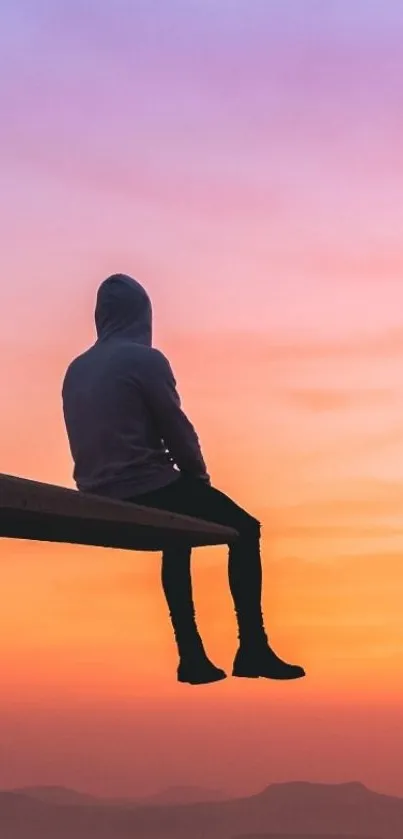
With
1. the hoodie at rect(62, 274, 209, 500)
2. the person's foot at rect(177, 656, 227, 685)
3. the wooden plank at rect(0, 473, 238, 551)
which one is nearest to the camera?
the wooden plank at rect(0, 473, 238, 551)

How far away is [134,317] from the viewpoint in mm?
7371

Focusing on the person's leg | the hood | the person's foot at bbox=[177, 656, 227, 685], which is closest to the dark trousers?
the person's leg

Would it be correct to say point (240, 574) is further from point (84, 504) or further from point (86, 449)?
point (84, 504)

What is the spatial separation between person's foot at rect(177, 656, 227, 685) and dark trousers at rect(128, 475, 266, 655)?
0.35 ft

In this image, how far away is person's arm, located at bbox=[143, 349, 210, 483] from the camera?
23.1 feet

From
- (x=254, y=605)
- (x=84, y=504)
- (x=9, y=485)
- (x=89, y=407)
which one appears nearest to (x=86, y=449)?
(x=89, y=407)

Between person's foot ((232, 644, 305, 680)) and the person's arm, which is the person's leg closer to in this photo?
person's foot ((232, 644, 305, 680))

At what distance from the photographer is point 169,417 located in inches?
277

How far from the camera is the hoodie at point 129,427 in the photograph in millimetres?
7020

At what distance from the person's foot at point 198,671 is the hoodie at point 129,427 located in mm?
1032

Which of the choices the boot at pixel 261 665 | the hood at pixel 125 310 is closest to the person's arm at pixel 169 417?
the hood at pixel 125 310

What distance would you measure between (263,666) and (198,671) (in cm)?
37

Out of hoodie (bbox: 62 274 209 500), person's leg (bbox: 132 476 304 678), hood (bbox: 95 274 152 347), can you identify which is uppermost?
hood (bbox: 95 274 152 347)

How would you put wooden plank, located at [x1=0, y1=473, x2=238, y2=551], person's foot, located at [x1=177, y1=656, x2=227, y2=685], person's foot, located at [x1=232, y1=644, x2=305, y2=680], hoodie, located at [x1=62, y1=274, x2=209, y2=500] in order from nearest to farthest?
wooden plank, located at [x1=0, y1=473, x2=238, y2=551] → hoodie, located at [x1=62, y1=274, x2=209, y2=500] → person's foot, located at [x1=232, y1=644, x2=305, y2=680] → person's foot, located at [x1=177, y1=656, x2=227, y2=685]
